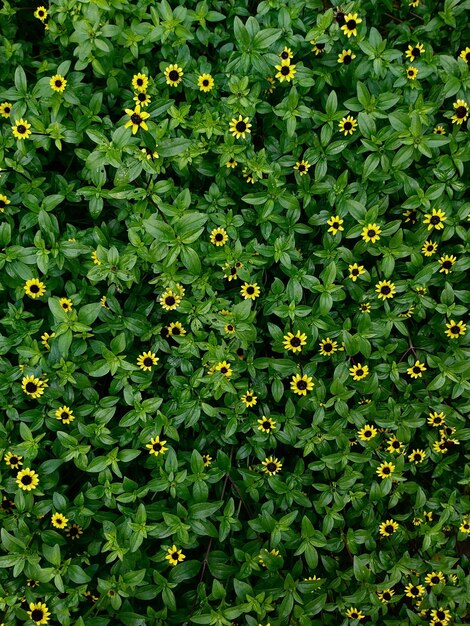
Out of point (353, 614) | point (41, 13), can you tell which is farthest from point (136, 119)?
point (353, 614)

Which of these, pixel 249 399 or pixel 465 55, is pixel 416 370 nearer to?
pixel 249 399

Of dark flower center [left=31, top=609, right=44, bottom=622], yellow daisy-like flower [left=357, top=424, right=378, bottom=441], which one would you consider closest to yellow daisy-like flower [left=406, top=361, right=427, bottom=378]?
yellow daisy-like flower [left=357, top=424, right=378, bottom=441]

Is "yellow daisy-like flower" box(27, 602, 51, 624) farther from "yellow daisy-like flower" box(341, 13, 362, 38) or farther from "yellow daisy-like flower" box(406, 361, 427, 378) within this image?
"yellow daisy-like flower" box(341, 13, 362, 38)

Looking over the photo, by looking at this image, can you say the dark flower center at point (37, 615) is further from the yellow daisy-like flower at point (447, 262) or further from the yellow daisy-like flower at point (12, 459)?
the yellow daisy-like flower at point (447, 262)

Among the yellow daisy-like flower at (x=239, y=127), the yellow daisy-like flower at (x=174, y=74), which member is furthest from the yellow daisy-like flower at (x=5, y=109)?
the yellow daisy-like flower at (x=239, y=127)

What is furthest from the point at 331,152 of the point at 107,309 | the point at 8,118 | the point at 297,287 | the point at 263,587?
the point at 263,587

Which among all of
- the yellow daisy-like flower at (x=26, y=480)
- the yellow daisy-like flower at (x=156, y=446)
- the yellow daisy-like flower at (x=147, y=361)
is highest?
the yellow daisy-like flower at (x=147, y=361)

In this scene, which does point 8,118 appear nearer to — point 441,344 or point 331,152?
point 331,152
